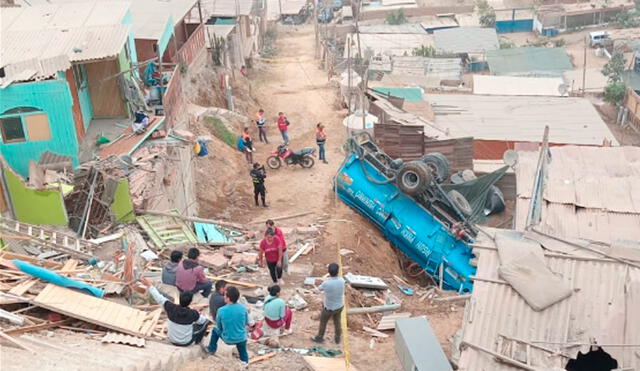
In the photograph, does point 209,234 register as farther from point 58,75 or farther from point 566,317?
point 566,317

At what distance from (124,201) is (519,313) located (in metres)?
8.38

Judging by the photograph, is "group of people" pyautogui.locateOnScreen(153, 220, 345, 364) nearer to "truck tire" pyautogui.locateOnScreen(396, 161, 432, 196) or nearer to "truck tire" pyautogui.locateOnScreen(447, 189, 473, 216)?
"truck tire" pyautogui.locateOnScreen(396, 161, 432, 196)

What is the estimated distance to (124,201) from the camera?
13250 mm

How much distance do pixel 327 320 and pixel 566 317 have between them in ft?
11.5

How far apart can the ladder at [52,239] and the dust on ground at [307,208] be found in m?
3.15

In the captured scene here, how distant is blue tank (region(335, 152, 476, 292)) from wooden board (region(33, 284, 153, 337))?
7554mm

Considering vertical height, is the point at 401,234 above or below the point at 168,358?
below

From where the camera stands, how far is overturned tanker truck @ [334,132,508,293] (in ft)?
48.2

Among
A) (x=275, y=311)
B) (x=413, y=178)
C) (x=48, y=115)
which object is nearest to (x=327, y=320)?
(x=275, y=311)

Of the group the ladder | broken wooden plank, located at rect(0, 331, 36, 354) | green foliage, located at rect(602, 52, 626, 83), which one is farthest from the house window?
green foliage, located at rect(602, 52, 626, 83)

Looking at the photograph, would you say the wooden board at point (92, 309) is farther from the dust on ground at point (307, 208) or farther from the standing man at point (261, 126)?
the standing man at point (261, 126)

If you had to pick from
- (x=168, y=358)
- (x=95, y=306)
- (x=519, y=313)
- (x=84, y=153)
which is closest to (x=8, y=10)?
(x=84, y=153)

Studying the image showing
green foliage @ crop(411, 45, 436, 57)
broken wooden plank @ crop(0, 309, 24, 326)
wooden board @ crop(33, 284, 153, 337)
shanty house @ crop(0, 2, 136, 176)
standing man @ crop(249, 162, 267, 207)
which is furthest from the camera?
green foliage @ crop(411, 45, 436, 57)

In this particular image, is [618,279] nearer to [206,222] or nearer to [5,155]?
[206,222]
